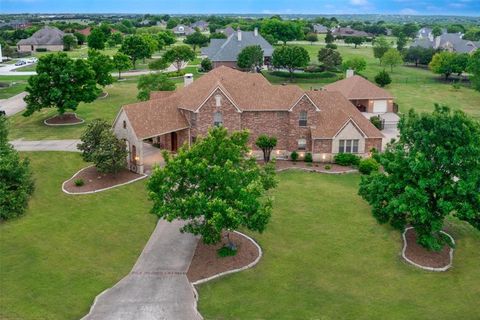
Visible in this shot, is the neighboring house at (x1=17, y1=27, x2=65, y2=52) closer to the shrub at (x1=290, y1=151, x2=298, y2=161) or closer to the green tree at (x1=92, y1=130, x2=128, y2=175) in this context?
the green tree at (x1=92, y1=130, x2=128, y2=175)

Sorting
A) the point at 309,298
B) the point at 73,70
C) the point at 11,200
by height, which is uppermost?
the point at 73,70

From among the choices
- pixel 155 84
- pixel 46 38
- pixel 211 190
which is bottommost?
pixel 211 190

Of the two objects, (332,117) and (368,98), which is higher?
(332,117)

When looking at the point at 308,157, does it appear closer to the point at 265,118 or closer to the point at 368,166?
the point at 265,118

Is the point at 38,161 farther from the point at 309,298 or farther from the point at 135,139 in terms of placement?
the point at 309,298

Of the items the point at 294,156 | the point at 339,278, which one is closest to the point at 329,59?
the point at 294,156

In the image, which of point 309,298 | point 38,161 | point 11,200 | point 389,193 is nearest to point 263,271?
point 309,298

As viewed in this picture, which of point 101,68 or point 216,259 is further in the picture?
point 101,68

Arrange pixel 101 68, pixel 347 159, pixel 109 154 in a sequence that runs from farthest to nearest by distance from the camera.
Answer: pixel 101 68 < pixel 347 159 < pixel 109 154
